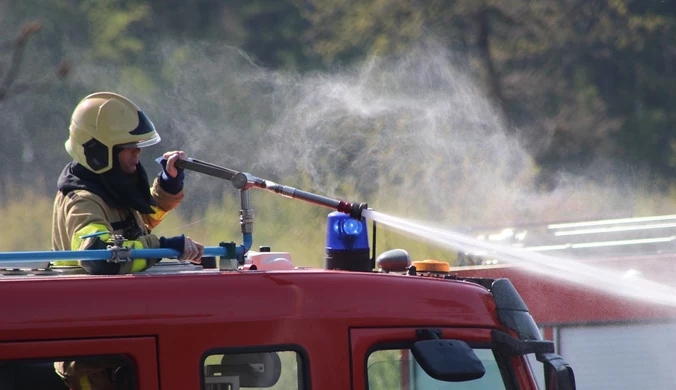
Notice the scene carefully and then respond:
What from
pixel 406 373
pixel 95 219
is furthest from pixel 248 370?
pixel 95 219

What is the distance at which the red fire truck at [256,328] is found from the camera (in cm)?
310

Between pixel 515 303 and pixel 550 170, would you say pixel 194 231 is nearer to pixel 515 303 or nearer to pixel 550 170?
pixel 550 170

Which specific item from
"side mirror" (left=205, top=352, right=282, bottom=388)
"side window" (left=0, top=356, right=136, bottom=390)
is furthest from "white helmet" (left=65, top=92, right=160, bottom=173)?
"side mirror" (left=205, top=352, right=282, bottom=388)

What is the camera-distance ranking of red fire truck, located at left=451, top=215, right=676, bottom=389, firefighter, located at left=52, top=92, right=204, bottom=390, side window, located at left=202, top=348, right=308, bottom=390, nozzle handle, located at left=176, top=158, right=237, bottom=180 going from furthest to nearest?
red fire truck, located at left=451, top=215, right=676, bottom=389 → nozzle handle, located at left=176, top=158, right=237, bottom=180 → firefighter, located at left=52, top=92, right=204, bottom=390 → side window, located at left=202, top=348, right=308, bottom=390

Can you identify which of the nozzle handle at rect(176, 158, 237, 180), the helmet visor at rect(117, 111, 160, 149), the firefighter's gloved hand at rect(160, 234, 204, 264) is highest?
the helmet visor at rect(117, 111, 160, 149)

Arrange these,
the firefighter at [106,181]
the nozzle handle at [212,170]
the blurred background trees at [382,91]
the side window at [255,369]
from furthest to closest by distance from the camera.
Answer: the blurred background trees at [382,91]
the nozzle handle at [212,170]
the firefighter at [106,181]
the side window at [255,369]

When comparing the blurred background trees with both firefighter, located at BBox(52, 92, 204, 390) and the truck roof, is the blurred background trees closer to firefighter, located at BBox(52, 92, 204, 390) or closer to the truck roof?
firefighter, located at BBox(52, 92, 204, 390)

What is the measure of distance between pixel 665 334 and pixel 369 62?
13269mm

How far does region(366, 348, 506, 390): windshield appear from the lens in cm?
337

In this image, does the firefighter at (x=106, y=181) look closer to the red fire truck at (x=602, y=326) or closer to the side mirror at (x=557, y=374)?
the side mirror at (x=557, y=374)

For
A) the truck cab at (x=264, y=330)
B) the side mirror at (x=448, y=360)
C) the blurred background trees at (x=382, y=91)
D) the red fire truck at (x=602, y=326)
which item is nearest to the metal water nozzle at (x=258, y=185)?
the truck cab at (x=264, y=330)

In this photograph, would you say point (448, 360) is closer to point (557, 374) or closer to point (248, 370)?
point (557, 374)

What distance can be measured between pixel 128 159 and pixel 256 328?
1007mm

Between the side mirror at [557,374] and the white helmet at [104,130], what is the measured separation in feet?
5.07
